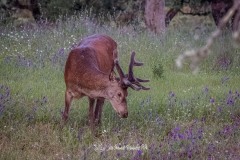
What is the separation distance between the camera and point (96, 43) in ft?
25.7

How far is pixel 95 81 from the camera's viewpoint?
6828 millimetres

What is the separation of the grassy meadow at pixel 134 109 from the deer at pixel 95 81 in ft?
1.10

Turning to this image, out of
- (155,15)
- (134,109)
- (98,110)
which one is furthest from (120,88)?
(155,15)

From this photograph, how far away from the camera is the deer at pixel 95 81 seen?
6625mm

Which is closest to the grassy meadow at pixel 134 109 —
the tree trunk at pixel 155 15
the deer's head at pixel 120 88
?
the deer's head at pixel 120 88

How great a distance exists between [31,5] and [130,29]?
1066 centimetres

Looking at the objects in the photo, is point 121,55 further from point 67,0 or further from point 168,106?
point 67,0

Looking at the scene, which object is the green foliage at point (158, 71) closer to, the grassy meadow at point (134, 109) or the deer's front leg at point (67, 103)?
the grassy meadow at point (134, 109)

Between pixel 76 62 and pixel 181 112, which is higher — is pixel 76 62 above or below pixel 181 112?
above

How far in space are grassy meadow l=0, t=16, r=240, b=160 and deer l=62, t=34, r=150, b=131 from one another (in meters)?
0.33

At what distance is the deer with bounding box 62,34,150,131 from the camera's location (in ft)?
21.7

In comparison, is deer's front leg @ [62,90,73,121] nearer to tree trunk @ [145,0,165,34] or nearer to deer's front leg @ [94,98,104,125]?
deer's front leg @ [94,98,104,125]

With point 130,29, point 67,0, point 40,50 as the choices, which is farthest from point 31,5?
point 40,50

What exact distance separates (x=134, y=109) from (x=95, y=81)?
1.27m
